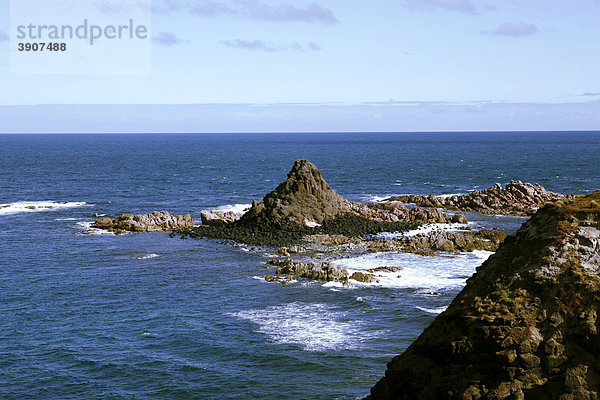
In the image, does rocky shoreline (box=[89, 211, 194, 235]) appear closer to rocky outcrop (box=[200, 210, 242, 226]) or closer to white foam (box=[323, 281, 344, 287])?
rocky outcrop (box=[200, 210, 242, 226])

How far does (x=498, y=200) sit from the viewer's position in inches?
3467

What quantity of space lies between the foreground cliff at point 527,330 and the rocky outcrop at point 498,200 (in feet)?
220

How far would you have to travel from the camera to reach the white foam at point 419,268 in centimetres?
4928

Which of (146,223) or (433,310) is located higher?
(146,223)

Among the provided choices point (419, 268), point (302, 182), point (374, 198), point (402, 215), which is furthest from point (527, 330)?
point (374, 198)

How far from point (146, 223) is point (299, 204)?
20430mm

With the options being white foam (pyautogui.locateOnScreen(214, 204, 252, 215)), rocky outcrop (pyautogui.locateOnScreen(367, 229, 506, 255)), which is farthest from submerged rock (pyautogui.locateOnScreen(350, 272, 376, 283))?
white foam (pyautogui.locateOnScreen(214, 204, 252, 215))

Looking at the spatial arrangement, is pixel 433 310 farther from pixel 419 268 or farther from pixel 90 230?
pixel 90 230

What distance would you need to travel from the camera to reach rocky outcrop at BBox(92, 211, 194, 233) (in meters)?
75.4

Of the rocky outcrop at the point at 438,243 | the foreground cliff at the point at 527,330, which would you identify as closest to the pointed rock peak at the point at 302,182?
the rocky outcrop at the point at 438,243

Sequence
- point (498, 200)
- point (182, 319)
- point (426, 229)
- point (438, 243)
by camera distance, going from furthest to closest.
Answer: point (498, 200) → point (426, 229) → point (438, 243) → point (182, 319)

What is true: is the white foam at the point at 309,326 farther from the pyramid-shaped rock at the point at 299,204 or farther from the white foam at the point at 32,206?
the white foam at the point at 32,206

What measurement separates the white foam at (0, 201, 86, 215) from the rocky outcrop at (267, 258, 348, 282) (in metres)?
56.4

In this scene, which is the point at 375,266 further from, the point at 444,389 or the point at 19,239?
the point at 19,239
